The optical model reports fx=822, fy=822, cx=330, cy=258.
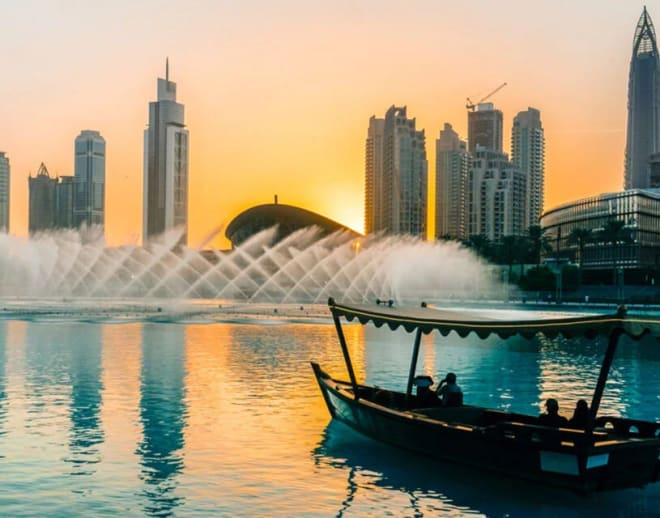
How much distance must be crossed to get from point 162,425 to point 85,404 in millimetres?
4662

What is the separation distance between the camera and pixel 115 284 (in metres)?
122

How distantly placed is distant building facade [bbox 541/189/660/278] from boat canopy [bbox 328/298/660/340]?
405 feet

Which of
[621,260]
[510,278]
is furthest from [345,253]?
[621,260]

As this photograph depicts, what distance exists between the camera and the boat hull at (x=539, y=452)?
1596 cm

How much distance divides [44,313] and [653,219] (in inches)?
4721

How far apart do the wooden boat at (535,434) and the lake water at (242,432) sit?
542 mm

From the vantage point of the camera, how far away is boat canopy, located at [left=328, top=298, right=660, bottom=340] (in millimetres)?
15609

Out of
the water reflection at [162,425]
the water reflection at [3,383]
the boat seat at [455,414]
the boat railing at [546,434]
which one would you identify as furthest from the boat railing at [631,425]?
the water reflection at [3,383]

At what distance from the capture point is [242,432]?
22.9 m

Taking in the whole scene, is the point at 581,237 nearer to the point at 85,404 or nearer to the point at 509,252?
the point at 509,252

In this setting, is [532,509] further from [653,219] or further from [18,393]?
[653,219]

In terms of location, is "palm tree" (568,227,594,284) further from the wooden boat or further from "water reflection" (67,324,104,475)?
the wooden boat

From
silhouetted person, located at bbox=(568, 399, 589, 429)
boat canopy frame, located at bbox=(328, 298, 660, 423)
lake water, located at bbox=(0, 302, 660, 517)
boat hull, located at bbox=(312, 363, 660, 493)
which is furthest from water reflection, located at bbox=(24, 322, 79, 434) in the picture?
silhouetted person, located at bbox=(568, 399, 589, 429)

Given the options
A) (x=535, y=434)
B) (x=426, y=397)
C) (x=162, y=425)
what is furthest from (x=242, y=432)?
(x=535, y=434)
